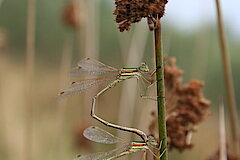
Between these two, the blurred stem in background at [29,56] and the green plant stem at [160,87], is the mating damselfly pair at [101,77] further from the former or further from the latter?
the blurred stem in background at [29,56]

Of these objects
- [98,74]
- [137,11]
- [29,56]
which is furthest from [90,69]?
[29,56]

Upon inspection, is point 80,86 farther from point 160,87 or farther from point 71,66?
point 71,66

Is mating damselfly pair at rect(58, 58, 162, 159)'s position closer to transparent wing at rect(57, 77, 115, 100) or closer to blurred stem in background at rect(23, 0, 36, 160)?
transparent wing at rect(57, 77, 115, 100)

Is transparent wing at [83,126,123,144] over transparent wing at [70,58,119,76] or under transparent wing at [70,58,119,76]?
under

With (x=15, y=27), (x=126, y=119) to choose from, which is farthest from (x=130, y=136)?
(x=15, y=27)

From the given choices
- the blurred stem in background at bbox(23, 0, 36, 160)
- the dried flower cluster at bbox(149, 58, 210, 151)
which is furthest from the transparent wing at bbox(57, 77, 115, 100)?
the blurred stem in background at bbox(23, 0, 36, 160)

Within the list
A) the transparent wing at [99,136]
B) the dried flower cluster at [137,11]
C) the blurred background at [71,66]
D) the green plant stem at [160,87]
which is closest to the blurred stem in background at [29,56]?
the blurred background at [71,66]
